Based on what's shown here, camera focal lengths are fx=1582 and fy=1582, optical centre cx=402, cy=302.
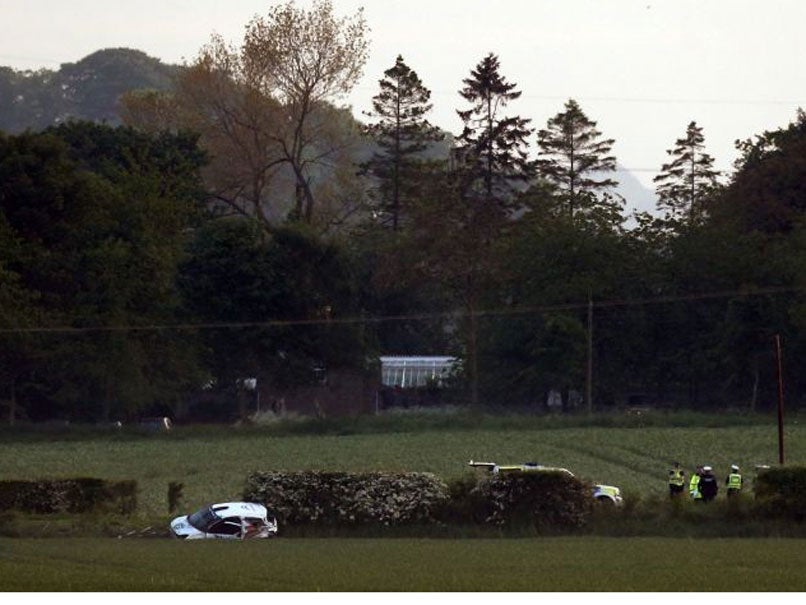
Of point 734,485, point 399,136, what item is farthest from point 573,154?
point 734,485

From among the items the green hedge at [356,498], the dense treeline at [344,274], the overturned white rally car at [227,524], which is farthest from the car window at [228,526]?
the dense treeline at [344,274]

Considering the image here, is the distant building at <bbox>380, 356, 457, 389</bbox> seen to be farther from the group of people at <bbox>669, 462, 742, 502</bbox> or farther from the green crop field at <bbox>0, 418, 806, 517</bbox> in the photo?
the group of people at <bbox>669, 462, 742, 502</bbox>

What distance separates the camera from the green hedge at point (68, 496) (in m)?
38.3

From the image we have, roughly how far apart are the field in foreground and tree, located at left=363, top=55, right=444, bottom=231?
7062 centimetres

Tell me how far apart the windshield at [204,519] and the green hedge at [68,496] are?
4.26 m

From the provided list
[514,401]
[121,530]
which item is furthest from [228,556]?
[514,401]

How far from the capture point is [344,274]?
81438mm

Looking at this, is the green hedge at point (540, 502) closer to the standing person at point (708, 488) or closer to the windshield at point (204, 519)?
the standing person at point (708, 488)

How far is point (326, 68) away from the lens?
93.9 m

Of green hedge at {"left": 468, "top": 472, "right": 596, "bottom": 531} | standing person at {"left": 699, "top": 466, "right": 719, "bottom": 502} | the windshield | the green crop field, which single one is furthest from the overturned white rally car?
standing person at {"left": 699, "top": 466, "right": 719, "bottom": 502}

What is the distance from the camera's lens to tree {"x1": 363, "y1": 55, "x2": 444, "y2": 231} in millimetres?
101312

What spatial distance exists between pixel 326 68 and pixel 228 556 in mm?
69271

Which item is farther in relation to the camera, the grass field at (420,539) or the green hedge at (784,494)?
the green hedge at (784,494)

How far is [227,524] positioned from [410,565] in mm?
9584
